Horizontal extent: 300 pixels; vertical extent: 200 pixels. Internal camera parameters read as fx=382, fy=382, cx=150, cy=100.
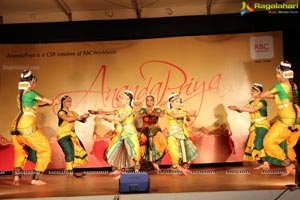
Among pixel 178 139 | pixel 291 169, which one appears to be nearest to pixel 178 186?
pixel 178 139

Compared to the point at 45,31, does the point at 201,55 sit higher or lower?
lower

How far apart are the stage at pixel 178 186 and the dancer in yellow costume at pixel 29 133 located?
28 cm

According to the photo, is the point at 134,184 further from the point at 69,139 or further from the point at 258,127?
the point at 258,127

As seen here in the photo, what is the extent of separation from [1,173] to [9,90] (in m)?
1.39

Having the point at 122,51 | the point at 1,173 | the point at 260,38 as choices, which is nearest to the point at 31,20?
the point at 122,51

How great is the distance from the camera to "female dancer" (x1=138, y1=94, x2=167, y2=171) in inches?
233

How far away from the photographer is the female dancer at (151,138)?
19.4ft

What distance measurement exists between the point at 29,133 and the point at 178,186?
197 cm

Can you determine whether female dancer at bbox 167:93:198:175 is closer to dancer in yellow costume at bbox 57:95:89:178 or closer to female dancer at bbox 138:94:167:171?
female dancer at bbox 138:94:167:171

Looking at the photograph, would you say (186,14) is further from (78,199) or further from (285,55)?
(78,199)

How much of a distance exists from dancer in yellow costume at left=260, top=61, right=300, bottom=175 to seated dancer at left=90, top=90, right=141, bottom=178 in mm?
1740

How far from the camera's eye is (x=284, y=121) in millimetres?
4875

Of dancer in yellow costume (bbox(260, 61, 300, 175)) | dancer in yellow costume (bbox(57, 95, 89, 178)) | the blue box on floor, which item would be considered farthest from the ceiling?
the blue box on floor

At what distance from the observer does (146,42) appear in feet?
21.5
